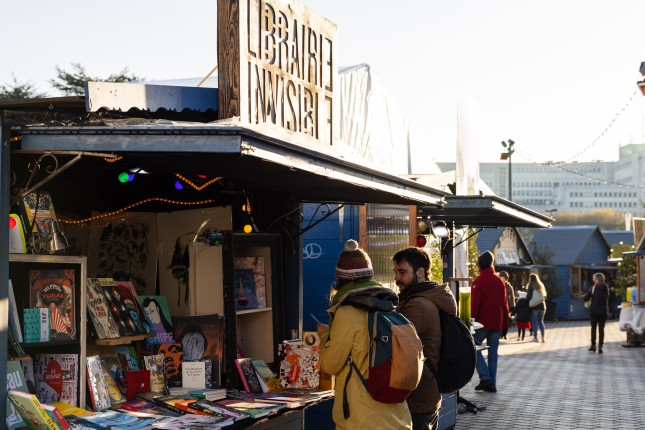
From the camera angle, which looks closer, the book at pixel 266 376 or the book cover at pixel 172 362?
the book cover at pixel 172 362

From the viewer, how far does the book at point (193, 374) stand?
6.65m

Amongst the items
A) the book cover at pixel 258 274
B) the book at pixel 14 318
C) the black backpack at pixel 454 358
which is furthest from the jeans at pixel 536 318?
the book at pixel 14 318

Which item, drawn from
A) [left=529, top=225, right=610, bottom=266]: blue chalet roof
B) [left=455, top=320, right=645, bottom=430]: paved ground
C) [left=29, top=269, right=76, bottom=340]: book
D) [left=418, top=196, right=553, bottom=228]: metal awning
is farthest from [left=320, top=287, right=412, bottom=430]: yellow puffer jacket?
[left=529, top=225, right=610, bottom=266]: blue chalet roof

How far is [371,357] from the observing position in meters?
5.53

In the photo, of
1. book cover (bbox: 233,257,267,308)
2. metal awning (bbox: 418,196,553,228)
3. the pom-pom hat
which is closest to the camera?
the pom-pom hat

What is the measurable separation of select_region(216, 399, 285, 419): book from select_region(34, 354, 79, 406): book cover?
3.81 ft

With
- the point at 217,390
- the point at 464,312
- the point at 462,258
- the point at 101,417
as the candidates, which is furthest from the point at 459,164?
the point at 101,417

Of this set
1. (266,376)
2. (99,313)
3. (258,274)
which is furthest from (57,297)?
(258,274)

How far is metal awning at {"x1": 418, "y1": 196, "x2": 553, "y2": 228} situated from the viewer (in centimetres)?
1210

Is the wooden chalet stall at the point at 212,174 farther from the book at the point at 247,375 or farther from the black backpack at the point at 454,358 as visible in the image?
the black backpack at the point at 454,358

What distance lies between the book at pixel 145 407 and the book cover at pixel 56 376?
0.44m

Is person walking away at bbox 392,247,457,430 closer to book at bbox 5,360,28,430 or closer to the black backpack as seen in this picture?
the black backpack

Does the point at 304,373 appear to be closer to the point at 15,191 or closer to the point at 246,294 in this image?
the point at 246,294

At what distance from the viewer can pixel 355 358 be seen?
5.58m
